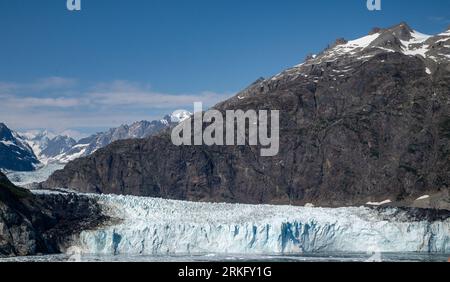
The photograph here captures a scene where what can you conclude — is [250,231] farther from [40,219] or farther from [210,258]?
[40,219]

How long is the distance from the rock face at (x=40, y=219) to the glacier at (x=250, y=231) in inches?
96.8

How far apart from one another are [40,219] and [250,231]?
3013 cm

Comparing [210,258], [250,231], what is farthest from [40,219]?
[250,231]

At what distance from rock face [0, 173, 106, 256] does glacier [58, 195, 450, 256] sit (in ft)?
8.06

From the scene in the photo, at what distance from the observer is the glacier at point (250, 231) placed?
350 ft

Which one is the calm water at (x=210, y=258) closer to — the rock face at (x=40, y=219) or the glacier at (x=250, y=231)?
the rock face at (x=40, y=219)

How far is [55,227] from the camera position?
364 ft

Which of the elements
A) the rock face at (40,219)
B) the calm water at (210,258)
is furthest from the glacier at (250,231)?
the calm water at (210,258)
